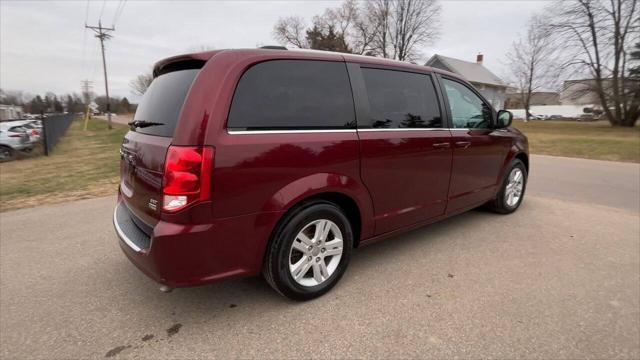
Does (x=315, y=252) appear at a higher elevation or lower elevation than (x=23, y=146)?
lower

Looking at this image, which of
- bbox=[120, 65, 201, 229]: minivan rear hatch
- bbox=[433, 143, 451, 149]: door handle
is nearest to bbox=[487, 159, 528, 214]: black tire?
bbox=[433, 143, 451, 149]: door handle

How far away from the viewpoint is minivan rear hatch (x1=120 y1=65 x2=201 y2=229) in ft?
7.20

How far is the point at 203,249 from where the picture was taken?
7.09ft

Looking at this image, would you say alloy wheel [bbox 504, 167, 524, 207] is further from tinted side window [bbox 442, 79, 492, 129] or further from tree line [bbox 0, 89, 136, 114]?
tree line [bbox 0, 89, 136, 114]

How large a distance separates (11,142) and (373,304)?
15.1 metres

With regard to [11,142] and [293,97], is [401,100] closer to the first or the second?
[293,97]

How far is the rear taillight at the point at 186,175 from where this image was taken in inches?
81.3

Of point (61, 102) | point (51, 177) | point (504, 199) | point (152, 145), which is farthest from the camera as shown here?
point (61, 102)

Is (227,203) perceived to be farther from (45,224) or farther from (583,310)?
(45,224)

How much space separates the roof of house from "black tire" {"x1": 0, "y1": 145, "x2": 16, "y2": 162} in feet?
137

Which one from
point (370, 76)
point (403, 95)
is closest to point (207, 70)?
point (370, 76)

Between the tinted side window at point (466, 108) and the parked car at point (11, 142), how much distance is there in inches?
588

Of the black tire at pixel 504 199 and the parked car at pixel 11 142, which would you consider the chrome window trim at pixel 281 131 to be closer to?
the black tire at pixel 504 199

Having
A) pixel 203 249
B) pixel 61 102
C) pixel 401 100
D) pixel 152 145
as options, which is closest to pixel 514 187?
pixel 401 100
